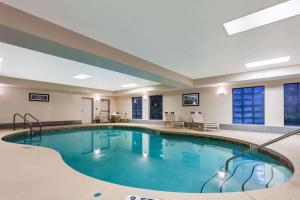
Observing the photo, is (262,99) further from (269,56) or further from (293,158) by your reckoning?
(293,158)

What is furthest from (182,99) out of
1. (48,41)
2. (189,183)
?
(48,41)

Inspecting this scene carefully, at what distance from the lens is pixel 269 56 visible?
431 cm

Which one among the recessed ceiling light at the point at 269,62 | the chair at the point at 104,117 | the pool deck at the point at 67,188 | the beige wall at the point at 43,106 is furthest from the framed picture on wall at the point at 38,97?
the recessed ceiling light at the point at 269,62

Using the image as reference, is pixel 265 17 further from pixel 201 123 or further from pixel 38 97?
pixel 38 97

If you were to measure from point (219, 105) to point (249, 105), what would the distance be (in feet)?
4.17

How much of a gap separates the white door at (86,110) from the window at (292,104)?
1107 cm

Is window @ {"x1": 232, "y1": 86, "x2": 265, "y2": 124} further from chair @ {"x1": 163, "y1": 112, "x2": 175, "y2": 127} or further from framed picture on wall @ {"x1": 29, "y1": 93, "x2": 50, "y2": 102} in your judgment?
framed picture on wall @ {"x1": 29, "y1": 93, "x2": 50, "y2": 102}

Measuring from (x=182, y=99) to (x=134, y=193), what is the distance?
7.94m

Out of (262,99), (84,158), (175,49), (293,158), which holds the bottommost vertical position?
(84,158)

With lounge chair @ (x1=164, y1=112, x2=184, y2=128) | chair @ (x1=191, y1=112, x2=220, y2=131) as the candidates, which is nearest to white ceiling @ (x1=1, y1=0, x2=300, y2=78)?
chair @ (x1=191, y1=112, x2=220, y2=131)

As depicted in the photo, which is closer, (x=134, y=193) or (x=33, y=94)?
(x=134, y=193)

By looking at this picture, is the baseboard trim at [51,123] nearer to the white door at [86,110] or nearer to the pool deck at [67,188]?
the white door at [86,110]

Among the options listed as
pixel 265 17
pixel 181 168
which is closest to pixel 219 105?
pixel 181 168

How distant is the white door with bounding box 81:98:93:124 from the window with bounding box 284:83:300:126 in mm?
11073
